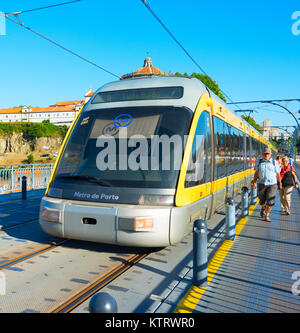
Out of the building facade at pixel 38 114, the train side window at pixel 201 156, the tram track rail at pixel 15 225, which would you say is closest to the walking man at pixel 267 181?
the train side window at pixel 201 156

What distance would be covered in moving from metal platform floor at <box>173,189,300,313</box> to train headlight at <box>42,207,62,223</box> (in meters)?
2.27

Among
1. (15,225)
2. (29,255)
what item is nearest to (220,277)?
(29,255)

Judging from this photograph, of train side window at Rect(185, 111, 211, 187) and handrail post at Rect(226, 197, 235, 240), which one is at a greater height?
train side window at Rect(185, 111, 211, 187)

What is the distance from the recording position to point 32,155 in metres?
93.5

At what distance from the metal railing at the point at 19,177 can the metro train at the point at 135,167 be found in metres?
10.2

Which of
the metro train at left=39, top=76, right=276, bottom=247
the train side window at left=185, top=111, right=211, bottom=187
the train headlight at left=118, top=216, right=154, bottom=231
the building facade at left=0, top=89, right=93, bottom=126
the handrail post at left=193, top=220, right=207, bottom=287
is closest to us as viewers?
the handrail post at left=193, top=220, right=207, bottom=287

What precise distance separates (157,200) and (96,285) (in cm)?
151

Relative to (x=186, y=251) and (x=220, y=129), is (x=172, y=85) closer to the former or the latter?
(x=220, y=129)

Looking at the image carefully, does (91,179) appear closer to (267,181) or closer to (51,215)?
(51,215)

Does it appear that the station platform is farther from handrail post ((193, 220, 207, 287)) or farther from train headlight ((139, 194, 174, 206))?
train headlight ((139, 194, 174, 206))

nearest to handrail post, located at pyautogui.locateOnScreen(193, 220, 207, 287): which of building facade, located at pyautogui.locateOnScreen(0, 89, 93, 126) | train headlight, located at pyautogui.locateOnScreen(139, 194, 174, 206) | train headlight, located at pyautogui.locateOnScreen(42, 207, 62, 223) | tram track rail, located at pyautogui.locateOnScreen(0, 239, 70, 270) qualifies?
train headlight, located at pyautogui.locateOnScreen(139, 194, 174, 206)

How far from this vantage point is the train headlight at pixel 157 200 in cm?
494

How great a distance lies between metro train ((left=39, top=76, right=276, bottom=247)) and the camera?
194 inches
